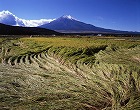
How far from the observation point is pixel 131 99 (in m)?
6.75

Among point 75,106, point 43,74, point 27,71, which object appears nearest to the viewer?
point 75,106

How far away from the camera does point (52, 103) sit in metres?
6.88

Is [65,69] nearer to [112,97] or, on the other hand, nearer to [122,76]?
[122,76]

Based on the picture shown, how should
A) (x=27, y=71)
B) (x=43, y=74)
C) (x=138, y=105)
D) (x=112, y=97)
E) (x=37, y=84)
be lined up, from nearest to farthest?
(x=138, y=105) < (x=112, y=97) < (x=37, y=84) < (x=43, y=74) < (x=27, y=71)

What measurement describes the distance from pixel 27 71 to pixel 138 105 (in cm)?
652

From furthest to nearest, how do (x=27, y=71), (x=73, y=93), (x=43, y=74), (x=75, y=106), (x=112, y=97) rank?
(x=27, y=71)
(x=43, y=74)
(x=73, y=93)
(x=112, y=97)
(x=75, y=106)

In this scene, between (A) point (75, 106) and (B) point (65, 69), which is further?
(B) point (65, 69)

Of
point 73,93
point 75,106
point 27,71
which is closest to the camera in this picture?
point 75,106

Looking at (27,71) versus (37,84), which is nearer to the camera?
(37,84)

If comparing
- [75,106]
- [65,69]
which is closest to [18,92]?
[75,106]

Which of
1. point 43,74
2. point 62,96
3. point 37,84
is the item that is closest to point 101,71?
point 43,74

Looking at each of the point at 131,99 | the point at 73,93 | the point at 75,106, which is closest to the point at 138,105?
the point at 131,99

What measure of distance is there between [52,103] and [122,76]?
11.5ft

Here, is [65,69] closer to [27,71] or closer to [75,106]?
[27,71]
